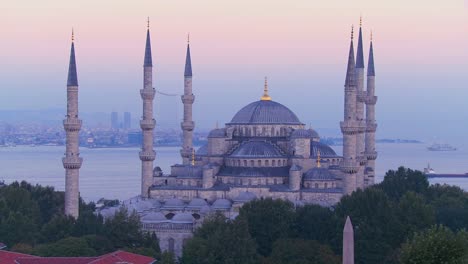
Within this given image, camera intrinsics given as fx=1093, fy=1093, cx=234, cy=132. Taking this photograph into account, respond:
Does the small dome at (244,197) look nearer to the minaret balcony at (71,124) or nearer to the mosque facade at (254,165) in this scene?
the mosque facade at (254,165)

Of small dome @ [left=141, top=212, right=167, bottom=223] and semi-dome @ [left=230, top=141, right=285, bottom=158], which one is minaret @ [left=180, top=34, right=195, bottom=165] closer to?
semi-dome @ [left=230, top=141, right=285, bottom=158]

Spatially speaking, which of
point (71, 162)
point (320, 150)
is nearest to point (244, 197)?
point (320, 150)

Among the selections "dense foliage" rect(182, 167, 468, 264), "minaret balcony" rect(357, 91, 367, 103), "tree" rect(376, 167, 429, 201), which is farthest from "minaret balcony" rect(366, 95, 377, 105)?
"dense foliage" rect(182, 167, 468, 264)

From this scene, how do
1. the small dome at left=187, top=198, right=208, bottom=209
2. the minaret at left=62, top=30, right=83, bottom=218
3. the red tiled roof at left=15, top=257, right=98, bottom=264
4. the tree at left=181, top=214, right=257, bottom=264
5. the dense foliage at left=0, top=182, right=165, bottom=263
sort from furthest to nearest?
the small dome at left=187, top=198, right=208, bottom=209
the minaret at left=62, top=30, right=83, bottom=218
the dense foliage at left=0, top=182, right=165, bottom=263
the tree at left=181, top=214, right=257, bottom=264
the red tiled roof at left=15, top=257, right=98, bottom=264

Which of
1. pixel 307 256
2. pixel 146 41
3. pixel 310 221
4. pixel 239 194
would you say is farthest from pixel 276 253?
pixel 146 41

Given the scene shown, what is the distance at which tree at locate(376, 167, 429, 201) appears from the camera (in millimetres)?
47312

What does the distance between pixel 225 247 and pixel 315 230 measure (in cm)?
421

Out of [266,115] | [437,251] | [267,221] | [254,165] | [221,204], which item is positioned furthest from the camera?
[266,115]

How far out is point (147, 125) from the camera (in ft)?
156

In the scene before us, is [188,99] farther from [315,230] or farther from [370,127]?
[315,230]

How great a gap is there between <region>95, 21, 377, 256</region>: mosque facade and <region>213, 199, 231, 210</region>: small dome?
40 millimetres

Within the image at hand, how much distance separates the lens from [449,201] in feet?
147

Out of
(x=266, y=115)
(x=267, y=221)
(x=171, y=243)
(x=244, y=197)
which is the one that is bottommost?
(x=171, y=243)

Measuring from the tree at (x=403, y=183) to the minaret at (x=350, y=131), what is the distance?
4453 mm
